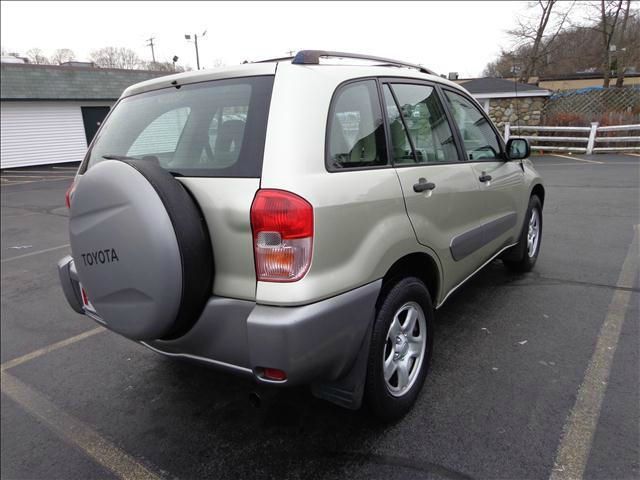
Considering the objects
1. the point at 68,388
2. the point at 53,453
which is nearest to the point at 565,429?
the point at 53,453

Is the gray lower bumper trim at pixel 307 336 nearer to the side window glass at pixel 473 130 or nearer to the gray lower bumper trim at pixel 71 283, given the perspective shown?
the gray lower bumper trim at pixel 71 283

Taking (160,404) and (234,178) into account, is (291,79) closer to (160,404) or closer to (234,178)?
(234,178)

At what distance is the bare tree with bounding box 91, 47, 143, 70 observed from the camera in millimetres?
53856

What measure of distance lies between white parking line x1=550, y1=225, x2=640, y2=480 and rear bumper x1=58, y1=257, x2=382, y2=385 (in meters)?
1.11

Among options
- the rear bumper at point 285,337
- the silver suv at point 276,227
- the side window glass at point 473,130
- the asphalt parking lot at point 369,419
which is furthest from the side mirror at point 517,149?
the rear bumper at point 285,337

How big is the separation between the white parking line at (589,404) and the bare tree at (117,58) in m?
60.1

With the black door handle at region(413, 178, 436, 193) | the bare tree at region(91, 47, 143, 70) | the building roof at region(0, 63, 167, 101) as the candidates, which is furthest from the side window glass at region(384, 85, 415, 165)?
the bare tree at region(91, 47, 143, 70)

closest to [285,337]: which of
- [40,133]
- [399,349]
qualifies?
[399,349]

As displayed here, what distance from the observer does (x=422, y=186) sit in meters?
2.46

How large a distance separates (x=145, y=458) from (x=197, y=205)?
4.47 ft

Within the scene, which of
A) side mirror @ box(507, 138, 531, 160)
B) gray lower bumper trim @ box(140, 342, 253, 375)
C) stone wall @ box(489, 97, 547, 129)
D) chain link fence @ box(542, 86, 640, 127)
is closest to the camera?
gray lower bumper trim @ box(140, 342, 253, 375)

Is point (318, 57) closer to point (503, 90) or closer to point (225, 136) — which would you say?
point (225, 136)

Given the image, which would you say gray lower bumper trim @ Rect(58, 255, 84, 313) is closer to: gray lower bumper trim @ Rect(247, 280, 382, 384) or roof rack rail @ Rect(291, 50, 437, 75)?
gray lower bumper trim @ Rect(247, 280, 382, 384)

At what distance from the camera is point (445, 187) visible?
8.92 feet
